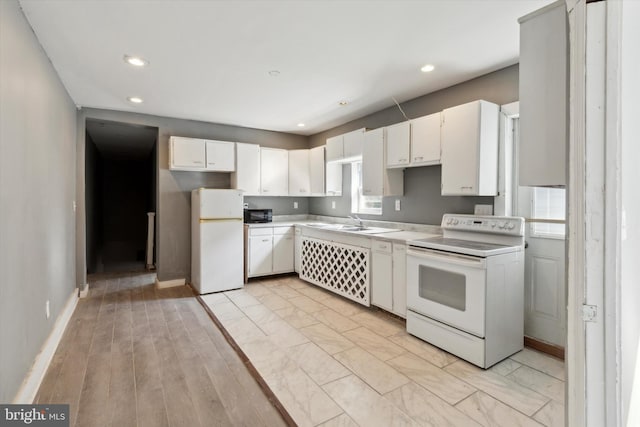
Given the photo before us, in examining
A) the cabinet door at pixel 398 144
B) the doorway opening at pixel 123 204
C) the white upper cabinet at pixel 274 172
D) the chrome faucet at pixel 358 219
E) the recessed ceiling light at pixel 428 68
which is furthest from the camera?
the doorway opening at pixel 123 204

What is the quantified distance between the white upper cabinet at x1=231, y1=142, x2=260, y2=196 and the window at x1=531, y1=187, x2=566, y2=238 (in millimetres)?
3648

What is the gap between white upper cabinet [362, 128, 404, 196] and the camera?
12.2ft

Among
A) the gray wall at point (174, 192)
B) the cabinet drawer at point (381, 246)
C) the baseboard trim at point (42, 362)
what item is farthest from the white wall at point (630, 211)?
the gray wall at point (174, 192)

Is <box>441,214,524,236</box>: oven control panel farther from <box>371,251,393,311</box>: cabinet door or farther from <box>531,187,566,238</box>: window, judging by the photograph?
<box>371,251,393,311</box>: cabinet door

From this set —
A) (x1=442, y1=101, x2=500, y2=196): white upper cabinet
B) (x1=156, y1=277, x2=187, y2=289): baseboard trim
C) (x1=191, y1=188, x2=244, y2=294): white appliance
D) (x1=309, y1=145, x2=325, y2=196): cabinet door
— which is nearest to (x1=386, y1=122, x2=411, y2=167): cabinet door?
(x1=442, y1=101, x2=500, y2=196): white upper cabinet

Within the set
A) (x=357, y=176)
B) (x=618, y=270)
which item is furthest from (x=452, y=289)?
(x=357, y=176)

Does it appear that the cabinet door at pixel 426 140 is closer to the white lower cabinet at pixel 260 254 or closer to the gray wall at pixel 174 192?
the white lower cabinet at pixel 260 254

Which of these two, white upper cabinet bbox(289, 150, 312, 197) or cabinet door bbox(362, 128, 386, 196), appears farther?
white upper cabinet bbox(289, 150, 312, 197)

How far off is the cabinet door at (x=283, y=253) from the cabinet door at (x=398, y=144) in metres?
2.08

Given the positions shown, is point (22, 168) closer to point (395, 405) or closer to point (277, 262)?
point (395, 405)

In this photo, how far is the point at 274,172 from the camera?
5133 millimetres

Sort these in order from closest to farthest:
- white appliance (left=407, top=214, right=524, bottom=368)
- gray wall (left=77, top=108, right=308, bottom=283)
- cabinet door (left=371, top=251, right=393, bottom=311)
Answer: white appliance (left=407, top=214, right=524, bottom=368)
cabinet door (left=371, top=251, right=393, bottom=311)
gray wall (left=77, top=108, right=308, bottom=283)

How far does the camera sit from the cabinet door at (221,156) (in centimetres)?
460

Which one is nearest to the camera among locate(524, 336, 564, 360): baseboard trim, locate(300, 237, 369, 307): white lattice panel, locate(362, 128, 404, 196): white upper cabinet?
locate(524, 336, 564, 360): baseboard trim
